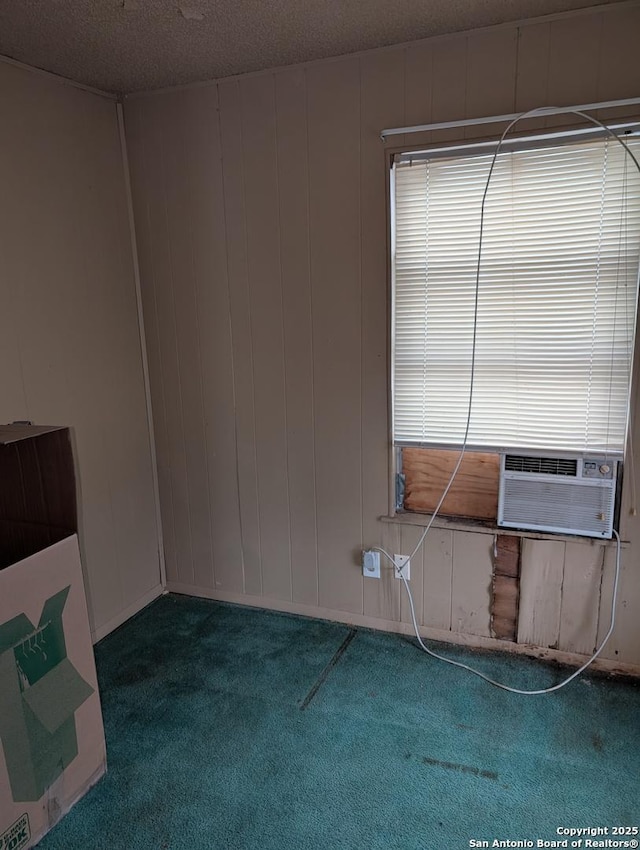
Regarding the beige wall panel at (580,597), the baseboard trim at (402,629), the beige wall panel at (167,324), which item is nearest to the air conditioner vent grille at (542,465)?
the beige wall panel at (580,597)

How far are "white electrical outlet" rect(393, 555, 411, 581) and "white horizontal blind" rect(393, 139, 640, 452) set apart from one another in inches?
21.5

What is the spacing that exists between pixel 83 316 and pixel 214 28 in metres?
1.23

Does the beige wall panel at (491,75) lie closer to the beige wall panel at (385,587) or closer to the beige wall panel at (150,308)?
the beige wall panel at (150,308)

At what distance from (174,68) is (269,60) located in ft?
1.29

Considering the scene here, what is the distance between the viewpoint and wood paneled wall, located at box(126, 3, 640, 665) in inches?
85.9

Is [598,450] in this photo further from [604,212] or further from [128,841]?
[128,841]

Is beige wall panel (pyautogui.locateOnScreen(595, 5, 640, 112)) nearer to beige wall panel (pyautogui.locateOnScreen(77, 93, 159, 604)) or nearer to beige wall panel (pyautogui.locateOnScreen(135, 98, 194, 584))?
beige wall panel (pyautogui.locateOnScreen(135, 98, 194, 584))

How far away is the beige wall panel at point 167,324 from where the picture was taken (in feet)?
8.68

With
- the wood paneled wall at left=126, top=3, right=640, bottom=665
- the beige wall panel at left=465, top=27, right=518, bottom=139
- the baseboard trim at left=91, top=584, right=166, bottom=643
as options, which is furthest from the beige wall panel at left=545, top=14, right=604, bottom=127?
A: the baseboard trim at left=91, top=584, right=166, bottom=643

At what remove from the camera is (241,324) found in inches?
104

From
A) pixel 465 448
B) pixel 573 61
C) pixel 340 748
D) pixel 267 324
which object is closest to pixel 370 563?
pixel 465 448

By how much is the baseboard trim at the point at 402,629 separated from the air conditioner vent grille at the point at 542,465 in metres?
0.75

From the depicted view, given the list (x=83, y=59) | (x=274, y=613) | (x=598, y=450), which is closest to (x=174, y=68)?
(x=83, y=59)

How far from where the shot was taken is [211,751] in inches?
77.4
